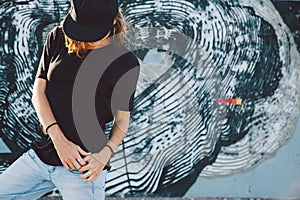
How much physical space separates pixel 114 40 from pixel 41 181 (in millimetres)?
736

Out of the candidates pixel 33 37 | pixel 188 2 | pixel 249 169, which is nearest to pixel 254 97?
pixel 249 169

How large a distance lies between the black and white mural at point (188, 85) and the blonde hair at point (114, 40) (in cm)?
234

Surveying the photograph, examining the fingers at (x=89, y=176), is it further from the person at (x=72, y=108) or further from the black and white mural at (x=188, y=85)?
the black and white mural at (x=188, y=85)

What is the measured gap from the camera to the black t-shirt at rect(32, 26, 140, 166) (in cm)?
285

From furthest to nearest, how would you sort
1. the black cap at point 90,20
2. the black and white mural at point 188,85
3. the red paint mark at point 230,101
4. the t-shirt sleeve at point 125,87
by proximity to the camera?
the red paint mark at point 230,101
the black and white mural at point 188,85
the t-shirt sleeve at point 125,87
the black cap at point 90,20

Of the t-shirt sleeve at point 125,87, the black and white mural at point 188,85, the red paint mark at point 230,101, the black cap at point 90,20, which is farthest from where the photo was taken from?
the red paint mark at point 230,101

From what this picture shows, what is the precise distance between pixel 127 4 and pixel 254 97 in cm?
135

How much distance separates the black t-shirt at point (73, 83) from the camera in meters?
2.85

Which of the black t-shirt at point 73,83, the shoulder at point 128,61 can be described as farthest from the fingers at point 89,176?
the shoulder at point 128,61

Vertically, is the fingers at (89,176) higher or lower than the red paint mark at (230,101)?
higher

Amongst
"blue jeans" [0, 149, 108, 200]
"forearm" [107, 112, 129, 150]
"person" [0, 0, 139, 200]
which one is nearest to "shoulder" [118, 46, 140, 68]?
"person" [0, 0, 139, 200]

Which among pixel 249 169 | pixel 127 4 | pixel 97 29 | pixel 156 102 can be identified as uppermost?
pixel 97 29

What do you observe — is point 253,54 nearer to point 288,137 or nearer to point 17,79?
point 288,137

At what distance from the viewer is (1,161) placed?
17.7 ft
